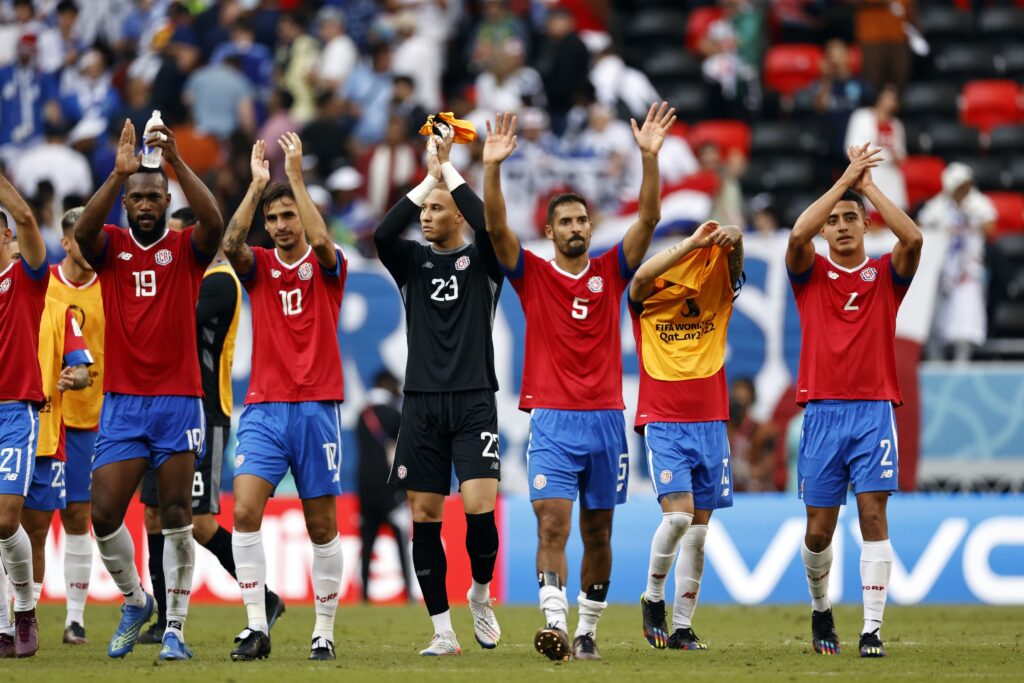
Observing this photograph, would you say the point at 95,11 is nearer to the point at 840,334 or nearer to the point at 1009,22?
the point at 1009,22

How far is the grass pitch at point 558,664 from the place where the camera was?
9906 mm

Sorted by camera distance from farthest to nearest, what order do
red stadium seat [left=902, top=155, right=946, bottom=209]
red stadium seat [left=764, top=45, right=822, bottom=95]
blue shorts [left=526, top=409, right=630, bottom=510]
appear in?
red stadium seat [left=764, top=45, right=822, bottom=95], red stadium seat [left=902, top=155, right=946, bottom=209], blue shorts [left=526, top=409, right=630, bottom=510]

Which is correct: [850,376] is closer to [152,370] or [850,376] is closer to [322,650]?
[322,650]

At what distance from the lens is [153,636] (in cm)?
1271

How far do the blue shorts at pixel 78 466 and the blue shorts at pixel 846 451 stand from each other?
5.41m

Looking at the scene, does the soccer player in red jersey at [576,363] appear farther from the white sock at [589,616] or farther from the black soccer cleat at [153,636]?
the black soccer cleat at [153,636]

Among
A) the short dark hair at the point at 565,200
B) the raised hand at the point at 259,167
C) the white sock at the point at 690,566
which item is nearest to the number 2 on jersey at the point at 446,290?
the short dark hair at the point at 565,200

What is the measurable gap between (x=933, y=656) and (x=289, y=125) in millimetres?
14559

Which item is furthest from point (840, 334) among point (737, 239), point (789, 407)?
point (789, 407)

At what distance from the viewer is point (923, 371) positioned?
1889 centimetres

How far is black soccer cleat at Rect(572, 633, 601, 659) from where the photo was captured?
429 inches

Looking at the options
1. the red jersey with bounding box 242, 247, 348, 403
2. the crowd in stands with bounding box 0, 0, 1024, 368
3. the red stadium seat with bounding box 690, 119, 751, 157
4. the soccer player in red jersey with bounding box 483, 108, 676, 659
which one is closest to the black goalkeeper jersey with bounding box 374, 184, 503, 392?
the soccer player in red jersey with bounding box 483, 108, 676, 659

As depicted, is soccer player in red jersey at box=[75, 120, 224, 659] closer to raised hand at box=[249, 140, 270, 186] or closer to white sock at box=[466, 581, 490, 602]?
raised hand at box=[249, 140, 270, 186]

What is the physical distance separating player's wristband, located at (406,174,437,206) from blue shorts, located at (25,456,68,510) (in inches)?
126
